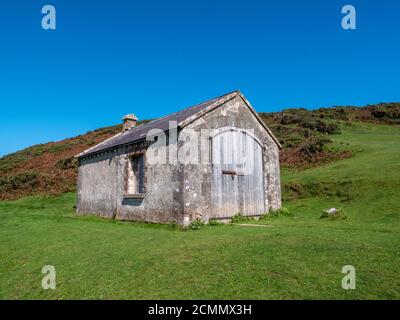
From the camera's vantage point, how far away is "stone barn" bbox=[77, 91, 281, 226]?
14.4m

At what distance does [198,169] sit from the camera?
1457cm

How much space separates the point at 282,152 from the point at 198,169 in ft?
70.9

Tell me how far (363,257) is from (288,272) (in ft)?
6.77

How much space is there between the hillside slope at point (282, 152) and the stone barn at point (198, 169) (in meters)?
12.9

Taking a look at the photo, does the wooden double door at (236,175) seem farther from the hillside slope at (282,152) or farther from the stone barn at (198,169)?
the hillside slope at (282,152)

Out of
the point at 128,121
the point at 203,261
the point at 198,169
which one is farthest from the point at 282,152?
the point at 203,261

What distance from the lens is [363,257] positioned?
7922mm

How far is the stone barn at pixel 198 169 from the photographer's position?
14.4 metres

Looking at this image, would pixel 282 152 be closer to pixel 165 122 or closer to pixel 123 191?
pixel 165 122

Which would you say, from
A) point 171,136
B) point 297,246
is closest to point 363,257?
point 297,246

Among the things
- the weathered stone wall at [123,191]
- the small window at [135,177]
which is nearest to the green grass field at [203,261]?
the weathered stone wall at [123,191]

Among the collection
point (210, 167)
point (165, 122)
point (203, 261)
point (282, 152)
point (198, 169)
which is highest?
point (282, 152)

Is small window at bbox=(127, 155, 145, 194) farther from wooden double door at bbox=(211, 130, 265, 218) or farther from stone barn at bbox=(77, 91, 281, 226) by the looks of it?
wooden double door at bbox=(211, 130, 265, 218)
